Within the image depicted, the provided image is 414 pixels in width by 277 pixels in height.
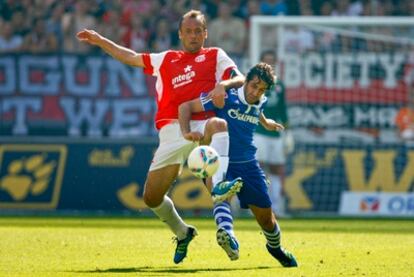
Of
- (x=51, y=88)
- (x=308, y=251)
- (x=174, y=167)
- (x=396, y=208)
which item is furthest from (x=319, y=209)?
(x=174, y=167)

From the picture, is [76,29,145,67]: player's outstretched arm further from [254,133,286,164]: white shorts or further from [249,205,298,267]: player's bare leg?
[254,133,286,164]: white shorts

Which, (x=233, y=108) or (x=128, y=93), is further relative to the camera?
(x=128, y=93)

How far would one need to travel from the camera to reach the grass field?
10656 millimetres

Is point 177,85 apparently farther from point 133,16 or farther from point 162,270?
point 133,16

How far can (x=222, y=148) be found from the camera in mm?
10594

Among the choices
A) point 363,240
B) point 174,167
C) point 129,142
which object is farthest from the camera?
point 129,142

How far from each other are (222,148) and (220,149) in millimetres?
26

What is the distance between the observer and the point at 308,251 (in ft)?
42.3

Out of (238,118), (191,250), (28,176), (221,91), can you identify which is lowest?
(28,176)

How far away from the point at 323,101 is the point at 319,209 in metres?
2.14

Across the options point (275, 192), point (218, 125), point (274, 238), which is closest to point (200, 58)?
point (218, 125)

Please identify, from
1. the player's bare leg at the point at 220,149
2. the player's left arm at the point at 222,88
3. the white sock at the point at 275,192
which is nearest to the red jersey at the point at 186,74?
the player's left arm at the point at 222,88

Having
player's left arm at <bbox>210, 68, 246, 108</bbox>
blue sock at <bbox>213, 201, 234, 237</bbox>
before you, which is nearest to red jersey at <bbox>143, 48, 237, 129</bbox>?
player's left arm at <bbox>210, 68, 246, 108</bbox>

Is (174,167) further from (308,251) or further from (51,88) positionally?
(51,88)
